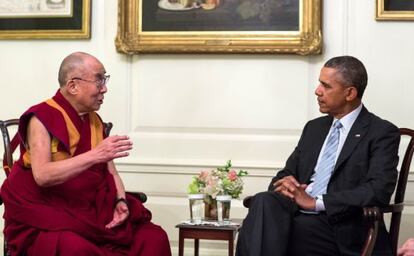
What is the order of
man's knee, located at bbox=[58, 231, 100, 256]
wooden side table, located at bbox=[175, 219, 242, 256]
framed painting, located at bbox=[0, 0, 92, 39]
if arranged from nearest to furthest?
man's knee, located at bbox=[58, 231, 100, 256], wooden side table, located at bbox=[175, 219, 242, 256], framed painting, located at bbox=[0, 0, 92, 39]

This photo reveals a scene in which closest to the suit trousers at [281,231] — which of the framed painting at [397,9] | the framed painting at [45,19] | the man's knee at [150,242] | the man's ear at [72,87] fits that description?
the man's knee at [150,242]

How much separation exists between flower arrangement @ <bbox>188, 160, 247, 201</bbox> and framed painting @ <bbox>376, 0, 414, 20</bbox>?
152cm

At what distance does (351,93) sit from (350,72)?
4.5 inches

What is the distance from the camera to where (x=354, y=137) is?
371 cm

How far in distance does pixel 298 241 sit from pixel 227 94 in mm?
1516

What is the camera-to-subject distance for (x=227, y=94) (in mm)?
4828

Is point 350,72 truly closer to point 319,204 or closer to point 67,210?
point 319,204

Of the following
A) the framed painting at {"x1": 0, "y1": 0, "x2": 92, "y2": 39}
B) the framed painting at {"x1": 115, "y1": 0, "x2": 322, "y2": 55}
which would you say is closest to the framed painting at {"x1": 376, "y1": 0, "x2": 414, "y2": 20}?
the framed painting at {"x1": 115, "y1": 0, "x2": 322, "y2": 55}

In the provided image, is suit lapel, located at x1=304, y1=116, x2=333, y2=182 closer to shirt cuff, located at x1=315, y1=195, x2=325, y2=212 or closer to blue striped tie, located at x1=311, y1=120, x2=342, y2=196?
blue striped tie, located at x1=311, y1=120, x2=342, y2=196

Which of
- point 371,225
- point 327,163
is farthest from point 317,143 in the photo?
point 371,225

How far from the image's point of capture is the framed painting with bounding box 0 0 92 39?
498cm

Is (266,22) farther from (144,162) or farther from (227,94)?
(144,162)

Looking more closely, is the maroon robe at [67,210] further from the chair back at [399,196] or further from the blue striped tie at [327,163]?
the chair back at [399,196]

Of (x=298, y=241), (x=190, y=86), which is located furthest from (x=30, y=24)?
(x=298, y=241)
